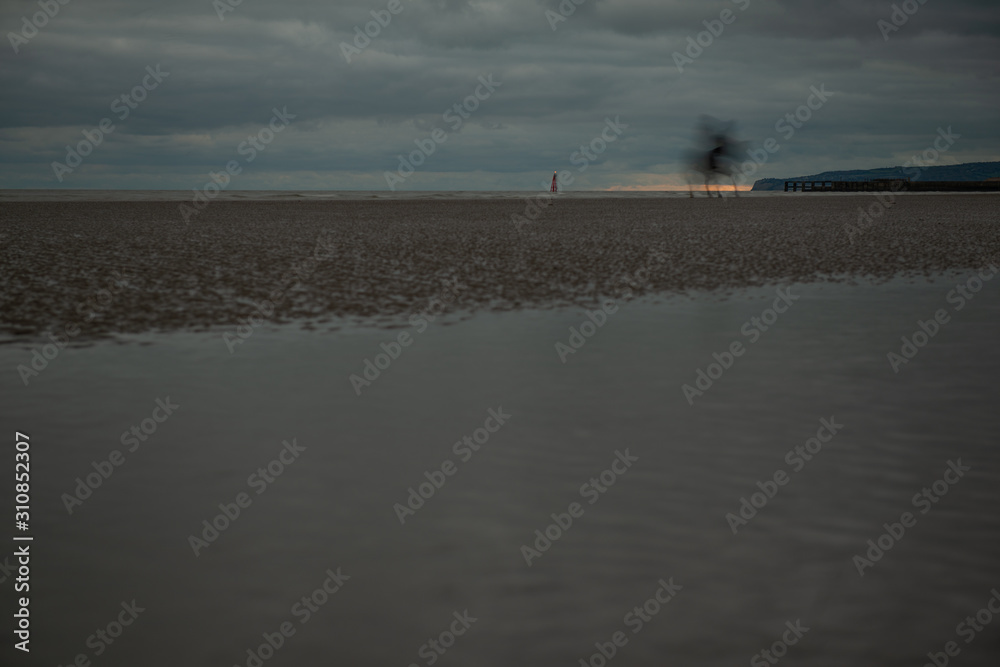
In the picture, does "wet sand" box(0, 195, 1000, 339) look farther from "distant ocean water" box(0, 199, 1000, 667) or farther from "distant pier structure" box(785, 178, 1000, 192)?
"distant pier structure" box(785, 178, 1000, 192)

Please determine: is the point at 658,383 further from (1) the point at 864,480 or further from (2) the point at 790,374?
(1) the point at 864,480

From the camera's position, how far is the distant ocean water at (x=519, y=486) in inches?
161

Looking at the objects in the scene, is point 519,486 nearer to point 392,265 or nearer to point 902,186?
point 392,265

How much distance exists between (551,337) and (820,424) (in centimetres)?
426

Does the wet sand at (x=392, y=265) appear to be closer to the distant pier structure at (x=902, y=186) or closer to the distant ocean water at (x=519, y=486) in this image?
the distant ocean water at (x=519, y=486)

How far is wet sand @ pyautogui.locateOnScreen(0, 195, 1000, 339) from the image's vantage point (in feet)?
44.6

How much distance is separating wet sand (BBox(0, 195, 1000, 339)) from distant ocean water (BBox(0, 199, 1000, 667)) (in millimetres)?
995

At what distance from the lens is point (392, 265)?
1966 centimetres

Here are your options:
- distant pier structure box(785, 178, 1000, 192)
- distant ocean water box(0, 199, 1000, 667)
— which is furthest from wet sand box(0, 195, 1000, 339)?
distant pier structure box(785, 178, 1000, 192)

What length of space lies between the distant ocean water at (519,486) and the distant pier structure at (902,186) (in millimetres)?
106649

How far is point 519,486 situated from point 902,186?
11808cm

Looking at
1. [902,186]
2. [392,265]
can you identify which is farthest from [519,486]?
[902,186]

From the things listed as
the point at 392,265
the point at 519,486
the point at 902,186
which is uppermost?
the point at 902,186

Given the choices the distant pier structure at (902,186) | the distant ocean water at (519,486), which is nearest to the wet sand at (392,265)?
the distant ocean water at (519,486)
